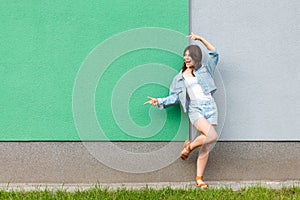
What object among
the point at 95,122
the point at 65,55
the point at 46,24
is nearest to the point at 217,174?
the point at 95,122

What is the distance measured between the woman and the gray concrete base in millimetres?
277

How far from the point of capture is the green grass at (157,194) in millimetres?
4818

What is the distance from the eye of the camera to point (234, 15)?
18.0 ft

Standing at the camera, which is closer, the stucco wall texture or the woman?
the woman

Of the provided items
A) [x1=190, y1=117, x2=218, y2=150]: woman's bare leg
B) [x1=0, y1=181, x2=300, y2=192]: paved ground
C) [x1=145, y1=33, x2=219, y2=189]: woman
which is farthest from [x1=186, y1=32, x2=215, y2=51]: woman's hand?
[x1=0, y1=181, x2=300, y2=192]: paved ground

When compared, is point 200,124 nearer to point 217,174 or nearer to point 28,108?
point 217,174

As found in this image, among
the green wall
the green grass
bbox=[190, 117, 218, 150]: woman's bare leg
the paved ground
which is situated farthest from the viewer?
the green wall

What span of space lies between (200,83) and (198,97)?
0.49ft

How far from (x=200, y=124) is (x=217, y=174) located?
75cm

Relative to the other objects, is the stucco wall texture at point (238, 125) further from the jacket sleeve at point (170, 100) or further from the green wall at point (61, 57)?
the jacket sleeve at point (170, 100)

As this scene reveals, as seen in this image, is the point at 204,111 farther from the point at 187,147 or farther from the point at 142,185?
the point at 142,185

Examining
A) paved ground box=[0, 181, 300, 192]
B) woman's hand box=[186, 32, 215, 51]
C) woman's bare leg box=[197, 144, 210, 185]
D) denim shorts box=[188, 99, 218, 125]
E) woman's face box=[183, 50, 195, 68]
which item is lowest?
paved ground box=[0, 181, 300, 192]

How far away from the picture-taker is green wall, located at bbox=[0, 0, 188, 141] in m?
5.40

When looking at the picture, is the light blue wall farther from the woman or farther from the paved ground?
the paved ground
